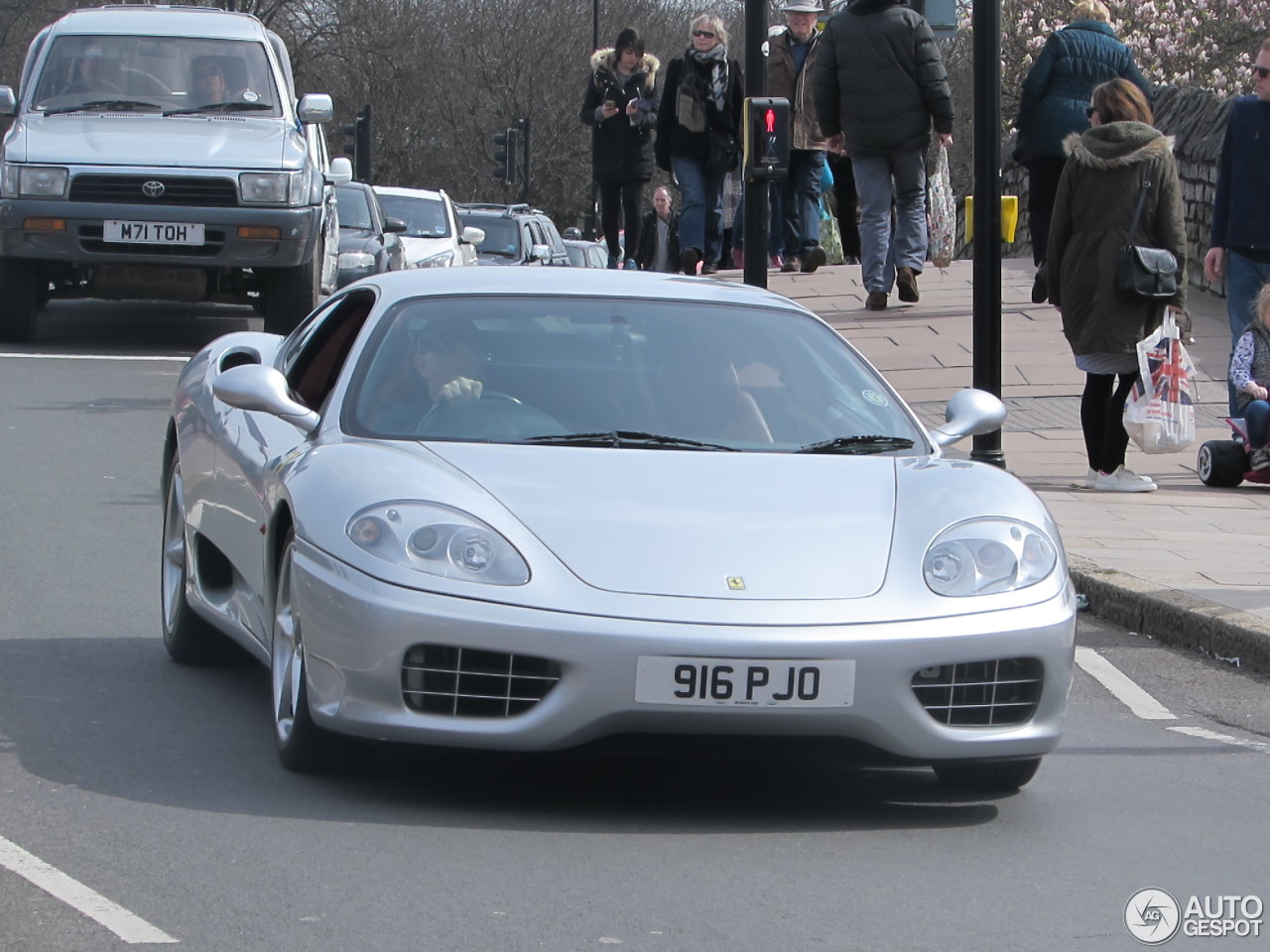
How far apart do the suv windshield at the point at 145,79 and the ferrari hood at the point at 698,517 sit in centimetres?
1194

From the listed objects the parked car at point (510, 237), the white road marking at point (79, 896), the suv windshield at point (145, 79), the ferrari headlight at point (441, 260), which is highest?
the suv windshield at point (145, 79)

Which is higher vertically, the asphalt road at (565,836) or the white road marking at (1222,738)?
the asphalt road at (565,836)

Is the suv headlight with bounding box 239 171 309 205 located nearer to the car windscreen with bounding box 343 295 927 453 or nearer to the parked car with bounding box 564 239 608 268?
the car windscreen with bounding box 343 295 927 453

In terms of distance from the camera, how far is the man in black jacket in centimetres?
1543

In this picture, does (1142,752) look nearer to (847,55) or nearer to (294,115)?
(847,55)

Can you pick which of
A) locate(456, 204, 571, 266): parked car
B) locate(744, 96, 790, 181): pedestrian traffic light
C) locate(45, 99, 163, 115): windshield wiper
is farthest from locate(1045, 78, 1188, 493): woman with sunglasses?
locate(456, 204, 571, 266): parked car

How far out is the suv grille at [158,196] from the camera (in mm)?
15953

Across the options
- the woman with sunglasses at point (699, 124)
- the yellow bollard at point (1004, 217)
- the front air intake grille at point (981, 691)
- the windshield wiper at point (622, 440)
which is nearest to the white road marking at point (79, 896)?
the windshield wiper at point (622, 440)

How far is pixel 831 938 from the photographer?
416 cm

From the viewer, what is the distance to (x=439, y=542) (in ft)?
16.4

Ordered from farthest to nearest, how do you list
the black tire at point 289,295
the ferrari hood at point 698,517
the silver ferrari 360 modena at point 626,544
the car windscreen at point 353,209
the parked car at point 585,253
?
the parked car at point 585,253, the car windscreen at point 353,209, the black tire at point 289,295, the ferrari hood at point 698,517, the silver ferrari 360 modena at point 626,544

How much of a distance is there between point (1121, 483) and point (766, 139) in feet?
12.4

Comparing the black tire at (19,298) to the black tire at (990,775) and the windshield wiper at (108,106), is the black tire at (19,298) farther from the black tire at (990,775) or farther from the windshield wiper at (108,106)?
the black tire at (990,775)

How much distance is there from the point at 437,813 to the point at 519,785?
0.36 m
